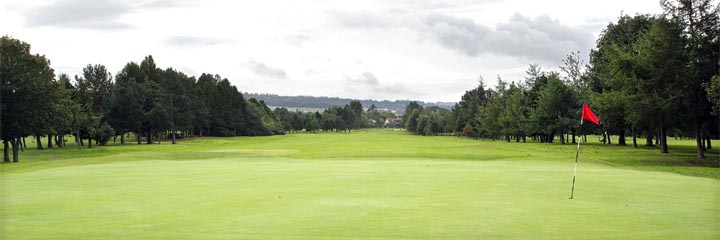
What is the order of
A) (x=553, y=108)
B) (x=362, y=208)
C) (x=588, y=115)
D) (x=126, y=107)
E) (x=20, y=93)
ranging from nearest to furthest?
(x=362, y=208) < (x=588, y=115) < (x=20, y=93) < (x=553, y=108) < (x=126, y=107)

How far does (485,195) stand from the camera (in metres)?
15.3

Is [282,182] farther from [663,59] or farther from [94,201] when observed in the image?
[663,59]

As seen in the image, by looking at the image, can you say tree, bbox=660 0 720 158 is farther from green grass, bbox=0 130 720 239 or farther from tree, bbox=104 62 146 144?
tree, bbox=104 62 146 144

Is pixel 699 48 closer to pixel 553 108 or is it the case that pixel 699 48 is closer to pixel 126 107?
pixel 553 108

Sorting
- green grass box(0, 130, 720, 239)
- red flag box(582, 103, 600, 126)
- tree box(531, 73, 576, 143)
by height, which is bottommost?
green grass box(0, 130, 720, 239)

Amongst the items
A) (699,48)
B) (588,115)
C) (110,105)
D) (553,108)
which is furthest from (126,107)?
(588,115)

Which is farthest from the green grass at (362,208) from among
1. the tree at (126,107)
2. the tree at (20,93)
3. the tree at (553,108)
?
the tree at (126,107)

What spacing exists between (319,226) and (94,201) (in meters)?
7.46

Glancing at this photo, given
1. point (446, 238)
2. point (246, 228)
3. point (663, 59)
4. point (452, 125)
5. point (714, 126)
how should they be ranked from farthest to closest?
point (452, 125) → point (714, 126) → point (663, 59) → point (246, 228) → point (446, 238)

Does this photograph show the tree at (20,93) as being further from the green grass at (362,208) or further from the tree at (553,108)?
the tree at (553,108)

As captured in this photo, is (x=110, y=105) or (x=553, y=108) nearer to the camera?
(x=553, y=108)

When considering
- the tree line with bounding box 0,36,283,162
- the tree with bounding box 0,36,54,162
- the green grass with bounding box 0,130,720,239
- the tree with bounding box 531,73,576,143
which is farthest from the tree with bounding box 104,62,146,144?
the green grass with bounding box 0,130,720,239

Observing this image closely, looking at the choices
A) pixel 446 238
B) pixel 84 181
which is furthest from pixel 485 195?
pixel 84 181

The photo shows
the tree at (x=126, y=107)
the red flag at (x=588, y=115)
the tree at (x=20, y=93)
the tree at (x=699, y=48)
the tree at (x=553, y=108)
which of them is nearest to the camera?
the red flag at (x=588, y=115)
